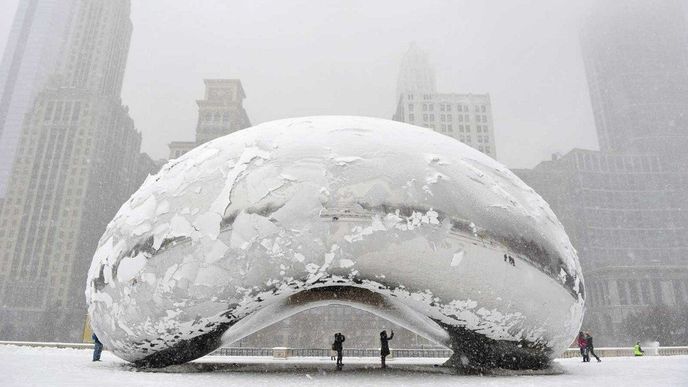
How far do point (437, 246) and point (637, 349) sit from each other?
60.0 feet

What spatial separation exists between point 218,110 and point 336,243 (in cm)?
11580

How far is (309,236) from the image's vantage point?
6.56m

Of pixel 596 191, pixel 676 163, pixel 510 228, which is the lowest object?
pixel 510 228

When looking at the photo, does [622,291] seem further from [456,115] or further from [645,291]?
[456,115]

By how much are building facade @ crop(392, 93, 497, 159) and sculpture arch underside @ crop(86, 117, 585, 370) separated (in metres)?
112

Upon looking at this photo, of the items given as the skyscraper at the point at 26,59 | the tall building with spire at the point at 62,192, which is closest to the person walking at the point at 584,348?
the tall building with spire at the point at 62,192

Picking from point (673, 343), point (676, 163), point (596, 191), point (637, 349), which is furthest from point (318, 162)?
point (676, 163)

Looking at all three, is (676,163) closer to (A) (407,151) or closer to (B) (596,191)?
(B) (596,191)

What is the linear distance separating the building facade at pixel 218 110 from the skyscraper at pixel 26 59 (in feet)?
121

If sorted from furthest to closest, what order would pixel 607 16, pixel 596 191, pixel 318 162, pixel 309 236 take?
pixel 607 16
pixel 596 191
pixel 318 162
pixel 309 236

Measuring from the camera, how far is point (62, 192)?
340 ft

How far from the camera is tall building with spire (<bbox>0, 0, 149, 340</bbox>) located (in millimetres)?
91938

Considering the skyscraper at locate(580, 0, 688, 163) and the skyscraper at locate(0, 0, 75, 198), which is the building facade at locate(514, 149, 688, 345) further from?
the skyscraper at locate(0, 0, 75, 198)

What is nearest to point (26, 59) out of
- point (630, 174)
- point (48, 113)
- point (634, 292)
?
point (48, 113)
